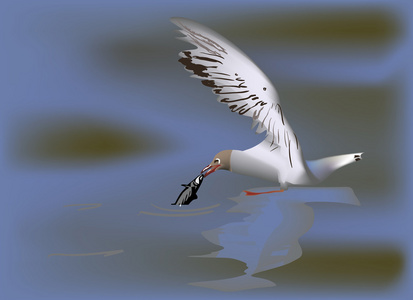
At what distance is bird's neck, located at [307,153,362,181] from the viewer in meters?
1.97

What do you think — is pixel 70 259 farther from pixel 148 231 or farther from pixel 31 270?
pixel 148 231

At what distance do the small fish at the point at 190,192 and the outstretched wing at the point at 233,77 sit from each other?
266 mm

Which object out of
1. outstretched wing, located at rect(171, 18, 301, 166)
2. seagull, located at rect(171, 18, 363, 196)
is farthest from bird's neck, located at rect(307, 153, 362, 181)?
outstretched wing, located at rect(171, 18, 301, 166)

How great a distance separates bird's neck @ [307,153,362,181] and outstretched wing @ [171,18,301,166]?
0.48 feet

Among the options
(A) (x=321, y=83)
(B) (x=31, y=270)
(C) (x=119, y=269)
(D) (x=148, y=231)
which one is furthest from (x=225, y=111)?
(B) (x=31, y=270)

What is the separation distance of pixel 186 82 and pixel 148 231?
528 mm

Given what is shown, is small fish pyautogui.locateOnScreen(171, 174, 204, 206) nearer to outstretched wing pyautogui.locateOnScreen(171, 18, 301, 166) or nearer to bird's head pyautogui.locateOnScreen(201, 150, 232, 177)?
bird's head pyautogui.locateOnScreen(201, 150, 232, 177)

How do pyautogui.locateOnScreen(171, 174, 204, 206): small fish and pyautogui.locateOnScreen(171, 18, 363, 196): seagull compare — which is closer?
pyautogui.locateOnScreen(171, 18, 363, 196): seagull

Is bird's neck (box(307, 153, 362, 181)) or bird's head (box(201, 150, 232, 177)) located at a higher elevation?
bird's head (box(201, 150, 232, 177))

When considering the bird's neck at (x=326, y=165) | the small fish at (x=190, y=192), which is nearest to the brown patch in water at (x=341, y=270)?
the bird's neck at (x=326, y=165)

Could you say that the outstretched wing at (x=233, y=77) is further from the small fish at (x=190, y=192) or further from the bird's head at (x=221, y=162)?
the small fish at (x=190, y=192)

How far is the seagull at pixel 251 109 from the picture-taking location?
6.12 ft

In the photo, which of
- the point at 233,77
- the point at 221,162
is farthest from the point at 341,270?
the point at 233,77

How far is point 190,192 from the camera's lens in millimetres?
2004
